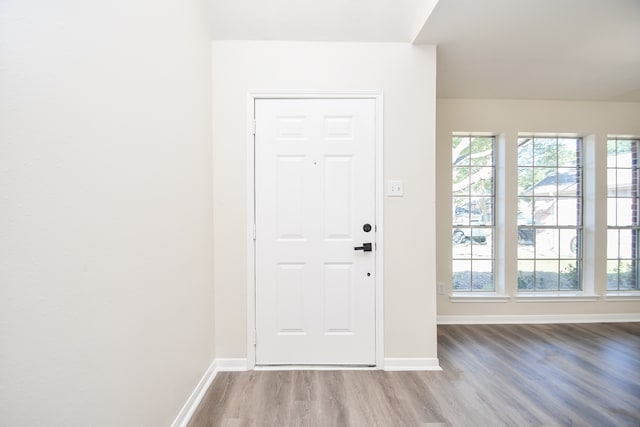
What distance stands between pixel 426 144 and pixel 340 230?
37.6 inches

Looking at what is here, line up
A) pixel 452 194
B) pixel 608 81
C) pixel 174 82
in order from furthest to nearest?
1. pixel 452 194
2. pixel 608 81
3. pixel 174 82

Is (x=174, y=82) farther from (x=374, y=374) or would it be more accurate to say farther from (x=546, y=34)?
(x=546, y=34)

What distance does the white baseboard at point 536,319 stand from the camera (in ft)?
10.2

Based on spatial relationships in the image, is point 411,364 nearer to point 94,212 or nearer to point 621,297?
point 94,212

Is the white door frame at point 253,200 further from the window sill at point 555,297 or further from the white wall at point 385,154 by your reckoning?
the window sill at point 555,297

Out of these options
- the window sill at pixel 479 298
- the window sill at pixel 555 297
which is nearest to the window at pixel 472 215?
the window sill at pixel 479 298

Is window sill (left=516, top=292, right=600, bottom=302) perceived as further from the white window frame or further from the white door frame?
the white door frame

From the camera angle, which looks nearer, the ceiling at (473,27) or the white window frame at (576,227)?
the ceiling at (473,27)

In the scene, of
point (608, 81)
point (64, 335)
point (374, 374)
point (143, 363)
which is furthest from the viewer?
point (608, 81)

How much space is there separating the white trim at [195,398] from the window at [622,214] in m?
4.48

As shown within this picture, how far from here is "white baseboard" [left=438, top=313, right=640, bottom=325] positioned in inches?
122

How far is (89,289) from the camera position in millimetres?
922

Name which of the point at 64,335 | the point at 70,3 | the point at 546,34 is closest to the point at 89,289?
the point at 64,335

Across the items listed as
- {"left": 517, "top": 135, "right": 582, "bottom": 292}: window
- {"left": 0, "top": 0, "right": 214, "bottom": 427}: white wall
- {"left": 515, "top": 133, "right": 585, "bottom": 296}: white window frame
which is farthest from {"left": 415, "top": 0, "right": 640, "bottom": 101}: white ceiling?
{"left": 0, "top": 0, "right": 214, "bottom": 427}: white wall
